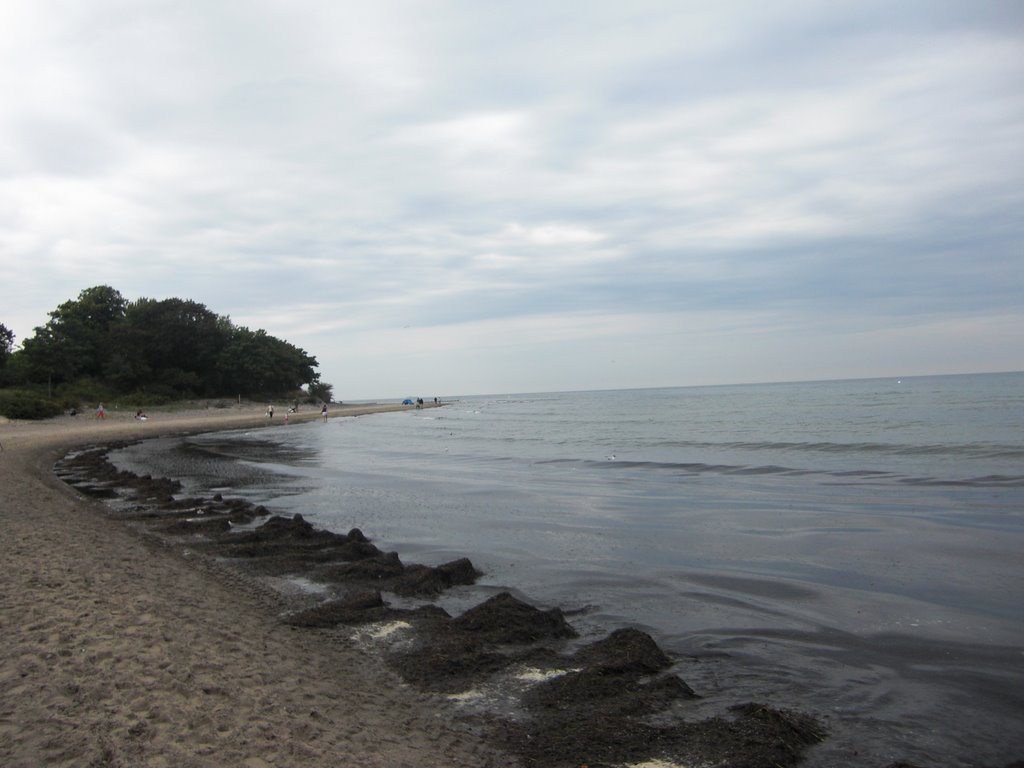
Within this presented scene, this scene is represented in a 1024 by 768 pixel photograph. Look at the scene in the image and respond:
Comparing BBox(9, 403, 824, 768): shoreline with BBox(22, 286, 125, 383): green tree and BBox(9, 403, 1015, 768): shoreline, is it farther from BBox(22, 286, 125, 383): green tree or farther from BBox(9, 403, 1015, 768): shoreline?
BBox(22, 286, 125, 383): green tree

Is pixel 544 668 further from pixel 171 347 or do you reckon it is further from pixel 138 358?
pixel 171 347

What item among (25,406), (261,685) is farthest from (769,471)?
(25,406)

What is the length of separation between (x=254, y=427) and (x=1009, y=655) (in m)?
55.8

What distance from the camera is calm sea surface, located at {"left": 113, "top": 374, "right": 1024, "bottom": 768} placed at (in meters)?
5.89

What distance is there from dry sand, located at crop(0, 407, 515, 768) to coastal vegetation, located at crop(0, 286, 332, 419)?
155 ft

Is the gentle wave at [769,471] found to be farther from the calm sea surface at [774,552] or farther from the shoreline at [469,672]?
the shoreline at [469,672]

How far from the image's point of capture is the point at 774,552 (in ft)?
36.5

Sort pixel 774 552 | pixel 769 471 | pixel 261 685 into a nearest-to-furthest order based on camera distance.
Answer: pixel 261 685, pixel 774 552, pixel 769 471

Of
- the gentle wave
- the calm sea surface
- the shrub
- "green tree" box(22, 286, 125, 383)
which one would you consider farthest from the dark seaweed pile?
"green tree" box(22, 286, 125, 383)

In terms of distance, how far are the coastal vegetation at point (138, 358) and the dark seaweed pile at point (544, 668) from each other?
47.2m

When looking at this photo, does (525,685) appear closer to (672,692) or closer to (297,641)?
(672,692)

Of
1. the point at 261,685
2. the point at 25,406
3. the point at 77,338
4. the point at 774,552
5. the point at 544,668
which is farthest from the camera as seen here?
the point at 77,338

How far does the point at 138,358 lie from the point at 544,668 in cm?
7254

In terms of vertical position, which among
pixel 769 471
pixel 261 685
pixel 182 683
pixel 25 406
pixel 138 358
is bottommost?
pixel 769 471
